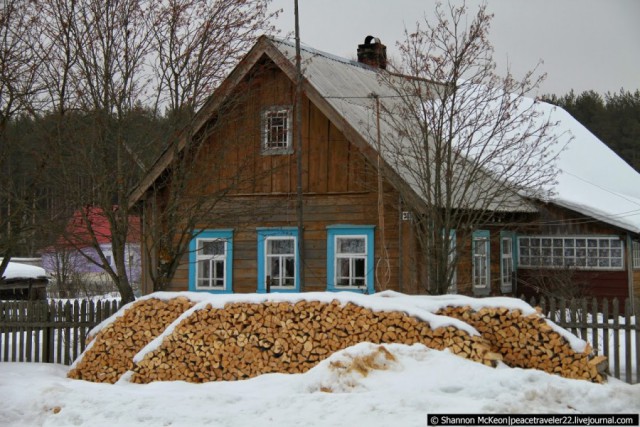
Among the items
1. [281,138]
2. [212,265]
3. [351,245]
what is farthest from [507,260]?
[212,265]

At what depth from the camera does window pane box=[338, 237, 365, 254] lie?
1842cm

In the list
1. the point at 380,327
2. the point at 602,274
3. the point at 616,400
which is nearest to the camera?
the point at 616,400

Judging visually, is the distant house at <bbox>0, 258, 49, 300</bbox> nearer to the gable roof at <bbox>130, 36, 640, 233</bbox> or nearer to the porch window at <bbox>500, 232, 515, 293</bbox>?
the gable roof at <bbox>130, 36, 640, 233</bbox>

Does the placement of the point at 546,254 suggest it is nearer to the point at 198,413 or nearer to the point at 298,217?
the point at 298,217

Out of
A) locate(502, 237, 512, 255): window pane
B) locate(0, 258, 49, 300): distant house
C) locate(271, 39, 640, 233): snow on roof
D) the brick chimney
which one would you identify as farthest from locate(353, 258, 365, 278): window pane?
locate(0, 258, 49, 300): distant house

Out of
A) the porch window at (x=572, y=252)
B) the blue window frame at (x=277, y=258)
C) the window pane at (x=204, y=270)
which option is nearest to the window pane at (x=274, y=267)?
the blue window frame at (x=277, y=258)

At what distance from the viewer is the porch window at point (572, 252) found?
20.9 metres

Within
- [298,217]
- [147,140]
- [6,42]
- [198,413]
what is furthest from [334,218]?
[198,413]

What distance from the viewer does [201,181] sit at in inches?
612

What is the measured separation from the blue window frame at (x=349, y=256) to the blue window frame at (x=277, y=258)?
92 centimetres

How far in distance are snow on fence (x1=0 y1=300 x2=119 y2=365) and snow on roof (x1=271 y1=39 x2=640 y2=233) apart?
20.5 ft

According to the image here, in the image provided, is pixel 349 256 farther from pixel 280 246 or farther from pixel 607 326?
pixel 607 326

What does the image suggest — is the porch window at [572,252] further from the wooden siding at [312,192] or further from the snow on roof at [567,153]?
the wooden siding at [312,192]

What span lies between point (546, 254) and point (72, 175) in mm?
13054
